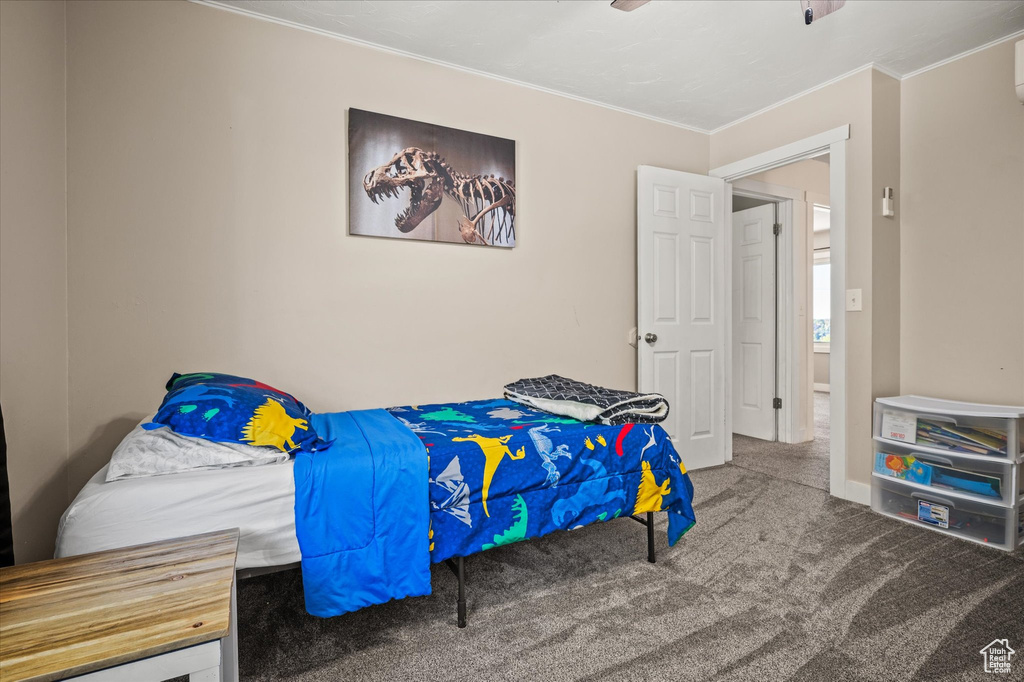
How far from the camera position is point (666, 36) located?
2699mm

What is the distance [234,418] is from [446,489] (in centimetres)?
73

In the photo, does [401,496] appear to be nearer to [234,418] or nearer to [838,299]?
[234,418]

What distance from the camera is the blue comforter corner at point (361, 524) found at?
157 cm

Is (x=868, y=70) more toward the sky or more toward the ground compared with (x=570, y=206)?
more toward the sky

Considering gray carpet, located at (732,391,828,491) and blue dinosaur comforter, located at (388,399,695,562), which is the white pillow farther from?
gray carpet, located at (732,391,828,491)

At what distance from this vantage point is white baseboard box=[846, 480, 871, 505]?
9.82 ft

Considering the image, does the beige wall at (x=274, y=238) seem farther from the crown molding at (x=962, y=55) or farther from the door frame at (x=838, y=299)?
the crown molding at (x=962, y=55)

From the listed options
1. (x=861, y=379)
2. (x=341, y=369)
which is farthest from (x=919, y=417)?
(x=341, y=369)

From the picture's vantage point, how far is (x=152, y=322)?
2.34 meters

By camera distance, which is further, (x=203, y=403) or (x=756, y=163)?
(x=756, y=163)

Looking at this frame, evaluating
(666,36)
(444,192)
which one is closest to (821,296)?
(666,36)

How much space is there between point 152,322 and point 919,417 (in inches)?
155

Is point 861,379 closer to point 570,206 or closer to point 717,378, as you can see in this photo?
point 717,378

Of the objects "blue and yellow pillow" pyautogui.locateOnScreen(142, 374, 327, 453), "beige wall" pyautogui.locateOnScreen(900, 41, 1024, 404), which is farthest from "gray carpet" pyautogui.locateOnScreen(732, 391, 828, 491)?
"blue and yellow pillow" pyautogui.locateOnScreen(142, 374, 327, 453)
